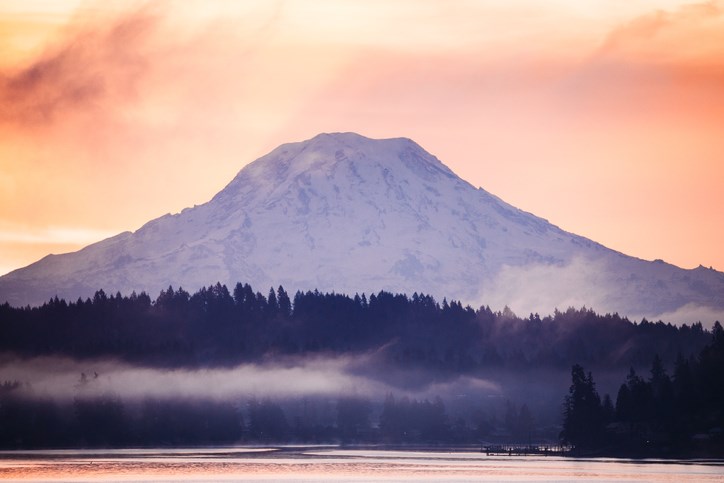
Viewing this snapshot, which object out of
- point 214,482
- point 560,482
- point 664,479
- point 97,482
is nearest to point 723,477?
point 664,479

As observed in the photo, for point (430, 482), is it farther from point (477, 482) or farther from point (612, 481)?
point (612, 481)

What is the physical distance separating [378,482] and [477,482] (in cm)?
1298

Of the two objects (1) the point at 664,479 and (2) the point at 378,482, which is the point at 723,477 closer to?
(1) the point at 664,479

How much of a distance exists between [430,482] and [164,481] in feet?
112

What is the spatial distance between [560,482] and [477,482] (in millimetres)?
10627

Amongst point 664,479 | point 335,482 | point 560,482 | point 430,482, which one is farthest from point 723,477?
point 335,482

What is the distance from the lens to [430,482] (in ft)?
652

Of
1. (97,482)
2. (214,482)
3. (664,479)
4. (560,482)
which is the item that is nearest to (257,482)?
(214,482)

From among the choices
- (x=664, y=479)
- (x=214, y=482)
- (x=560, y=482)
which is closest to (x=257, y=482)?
(x=214, y=482)

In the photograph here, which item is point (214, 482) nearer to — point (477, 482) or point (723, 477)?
point (477, 482)

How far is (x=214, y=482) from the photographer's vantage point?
19912 cm

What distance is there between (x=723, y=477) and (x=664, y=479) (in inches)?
300

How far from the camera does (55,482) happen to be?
194750mm

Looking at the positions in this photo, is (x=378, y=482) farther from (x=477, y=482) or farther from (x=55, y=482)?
(x=55, y=482)
